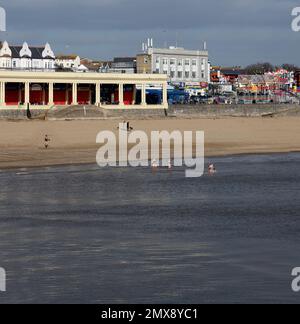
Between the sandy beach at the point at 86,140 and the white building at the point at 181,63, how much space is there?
229 feet

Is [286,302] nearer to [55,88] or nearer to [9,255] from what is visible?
[9,255]

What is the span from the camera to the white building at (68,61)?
162 metres

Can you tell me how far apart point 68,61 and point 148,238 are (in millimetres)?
150558

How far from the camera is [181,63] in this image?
6403 inches

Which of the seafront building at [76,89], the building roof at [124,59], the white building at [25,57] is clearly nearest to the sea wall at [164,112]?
the seafront building at [76,89]

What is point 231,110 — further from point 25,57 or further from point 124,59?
point 124,59

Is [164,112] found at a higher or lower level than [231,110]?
lower

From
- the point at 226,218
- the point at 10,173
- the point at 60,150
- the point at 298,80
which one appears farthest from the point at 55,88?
the point at 298,80

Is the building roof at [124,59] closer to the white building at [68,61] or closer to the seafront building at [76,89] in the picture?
the white building at [68,61]

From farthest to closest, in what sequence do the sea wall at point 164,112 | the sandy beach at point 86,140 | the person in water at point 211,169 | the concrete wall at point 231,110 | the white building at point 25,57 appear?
the white building at point 25,57 < the concrete wall at point 231,110 < the sea wall at point 164,112 < the sandy beach at point 86,140 < the person in water at point 211,169

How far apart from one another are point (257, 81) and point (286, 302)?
16934cm

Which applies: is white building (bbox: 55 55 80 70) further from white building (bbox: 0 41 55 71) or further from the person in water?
the person in water

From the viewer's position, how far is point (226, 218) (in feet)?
89.8

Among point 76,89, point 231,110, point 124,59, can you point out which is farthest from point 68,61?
point 76,89
